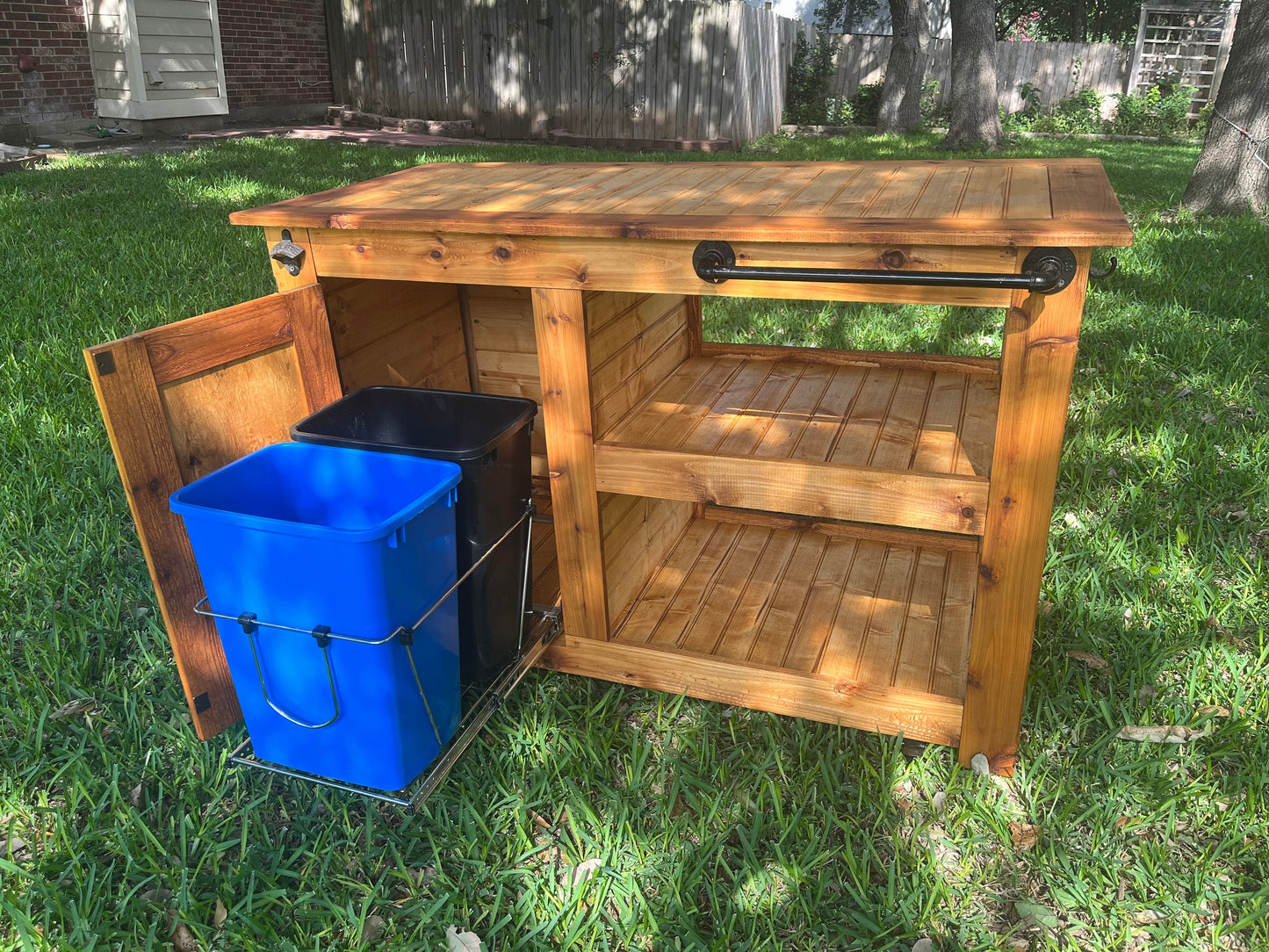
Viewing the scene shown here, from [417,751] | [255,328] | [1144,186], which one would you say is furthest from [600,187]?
[1144,186]

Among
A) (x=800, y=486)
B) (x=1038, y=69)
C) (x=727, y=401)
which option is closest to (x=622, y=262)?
(x=800, y=486)

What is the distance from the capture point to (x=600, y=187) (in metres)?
2.33

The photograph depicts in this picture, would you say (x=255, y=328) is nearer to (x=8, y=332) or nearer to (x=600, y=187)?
(x=600, y=187)

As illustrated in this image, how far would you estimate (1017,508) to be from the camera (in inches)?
69.5

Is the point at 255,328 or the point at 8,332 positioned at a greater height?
the point at 255,328

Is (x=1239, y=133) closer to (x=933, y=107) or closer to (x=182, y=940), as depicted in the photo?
(x=182, y=940)

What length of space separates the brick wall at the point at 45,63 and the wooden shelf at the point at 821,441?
909cm

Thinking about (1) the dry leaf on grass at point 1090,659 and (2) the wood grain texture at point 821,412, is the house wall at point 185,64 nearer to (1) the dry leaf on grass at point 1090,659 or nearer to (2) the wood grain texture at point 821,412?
(2) the wood grain texture at point 821,412

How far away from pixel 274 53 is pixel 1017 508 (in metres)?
12.3

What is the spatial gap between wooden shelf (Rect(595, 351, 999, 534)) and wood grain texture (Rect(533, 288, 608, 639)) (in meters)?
0.06

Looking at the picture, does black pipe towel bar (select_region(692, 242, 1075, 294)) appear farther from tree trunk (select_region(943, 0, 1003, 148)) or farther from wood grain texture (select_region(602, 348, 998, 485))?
tree trunk (select_region(943, 0, 1003, 148))

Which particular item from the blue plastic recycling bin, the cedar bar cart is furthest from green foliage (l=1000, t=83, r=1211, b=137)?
the blue plastic recycling bin

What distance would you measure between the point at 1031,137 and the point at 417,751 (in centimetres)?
1377

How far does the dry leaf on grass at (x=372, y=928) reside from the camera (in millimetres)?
1635
